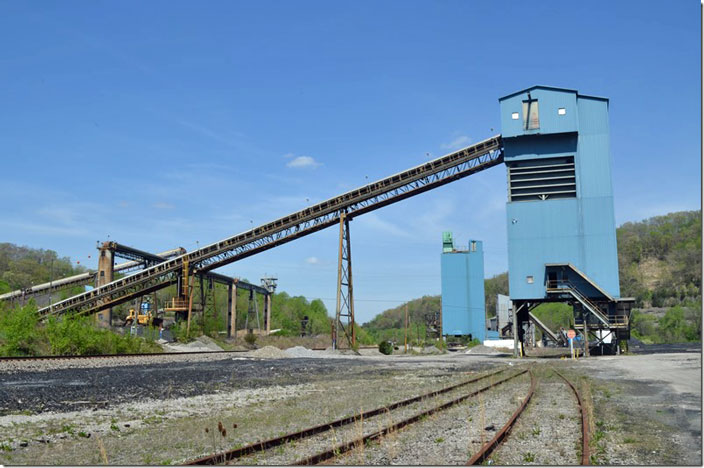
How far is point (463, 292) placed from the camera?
2547 inches

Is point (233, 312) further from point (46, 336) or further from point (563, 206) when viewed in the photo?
point (563, 206)

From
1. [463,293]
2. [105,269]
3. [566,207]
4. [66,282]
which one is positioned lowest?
[463,293]

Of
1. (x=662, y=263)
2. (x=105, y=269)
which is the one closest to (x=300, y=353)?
(x=105, y=269)

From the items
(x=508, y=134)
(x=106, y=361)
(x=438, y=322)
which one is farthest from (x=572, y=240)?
(x=438, y=322)

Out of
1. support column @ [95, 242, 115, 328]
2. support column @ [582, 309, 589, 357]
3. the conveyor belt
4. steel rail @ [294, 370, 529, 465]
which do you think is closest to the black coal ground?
steel rail @ [294, 370, 529, 465]

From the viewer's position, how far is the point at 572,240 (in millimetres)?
33062

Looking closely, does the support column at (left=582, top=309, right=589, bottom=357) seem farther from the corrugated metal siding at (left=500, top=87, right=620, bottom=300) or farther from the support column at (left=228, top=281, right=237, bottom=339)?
the support column at (left=228, top=281, right=237, bottom=339)

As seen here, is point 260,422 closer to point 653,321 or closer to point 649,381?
point 649,381

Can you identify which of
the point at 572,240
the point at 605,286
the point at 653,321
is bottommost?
the point at 653,321

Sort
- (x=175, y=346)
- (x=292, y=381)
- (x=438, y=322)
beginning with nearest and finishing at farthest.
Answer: (x=292, y=381) → (x=175, y=346) → (x=438, y=322)

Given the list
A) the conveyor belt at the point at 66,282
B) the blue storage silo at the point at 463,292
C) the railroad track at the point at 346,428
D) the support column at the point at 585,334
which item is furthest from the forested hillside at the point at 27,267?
the railroad track at the point at 346,428

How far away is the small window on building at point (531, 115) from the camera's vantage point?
34.4m

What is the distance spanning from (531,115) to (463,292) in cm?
3314

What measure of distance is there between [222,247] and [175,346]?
769 cm
